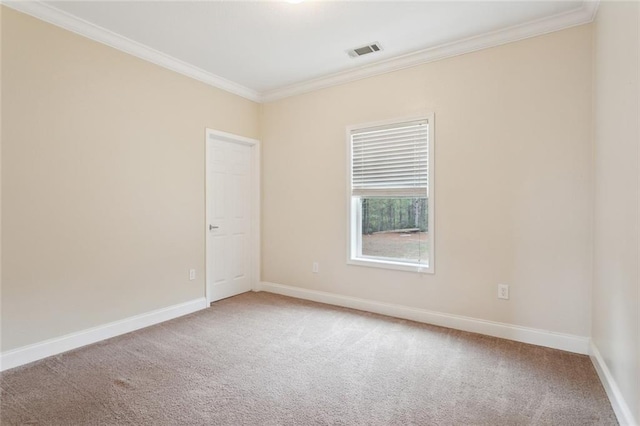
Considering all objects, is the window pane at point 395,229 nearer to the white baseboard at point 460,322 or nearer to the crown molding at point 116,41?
the white baseboard at point 460,322

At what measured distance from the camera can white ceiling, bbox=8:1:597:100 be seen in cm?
247

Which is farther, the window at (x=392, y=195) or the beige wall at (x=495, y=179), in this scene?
the window at (x=392, y=195)

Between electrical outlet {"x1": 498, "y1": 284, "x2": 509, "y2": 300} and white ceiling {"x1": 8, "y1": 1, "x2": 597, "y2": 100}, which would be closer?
white ceiling {"x1": 8, "y1": 1, "x2": 597, "y2": 100}

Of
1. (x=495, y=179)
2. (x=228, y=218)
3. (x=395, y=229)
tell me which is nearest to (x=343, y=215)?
(x=395, y=229)

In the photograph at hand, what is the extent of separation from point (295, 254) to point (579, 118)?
3.12 meters

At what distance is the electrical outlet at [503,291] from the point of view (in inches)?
112

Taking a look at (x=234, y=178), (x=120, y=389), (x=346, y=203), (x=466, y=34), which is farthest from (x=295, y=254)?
(x=466, y=34)

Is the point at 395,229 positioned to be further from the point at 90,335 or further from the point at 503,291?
the point at 90,335

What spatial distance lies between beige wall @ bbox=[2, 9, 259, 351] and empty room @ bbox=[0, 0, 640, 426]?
0.02 meters

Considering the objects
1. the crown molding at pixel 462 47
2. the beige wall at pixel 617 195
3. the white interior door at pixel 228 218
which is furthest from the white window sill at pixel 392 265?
the crown molding at pixel 462 47

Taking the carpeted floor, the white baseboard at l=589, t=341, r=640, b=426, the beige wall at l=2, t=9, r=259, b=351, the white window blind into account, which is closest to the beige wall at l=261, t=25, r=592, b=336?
the white window blind

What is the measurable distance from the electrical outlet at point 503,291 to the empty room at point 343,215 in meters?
0.02

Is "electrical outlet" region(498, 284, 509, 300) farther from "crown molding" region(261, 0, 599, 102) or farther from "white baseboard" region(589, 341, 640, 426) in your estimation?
"crown molding" region(261, 0, 599, 102)

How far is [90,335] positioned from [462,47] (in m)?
4.14
